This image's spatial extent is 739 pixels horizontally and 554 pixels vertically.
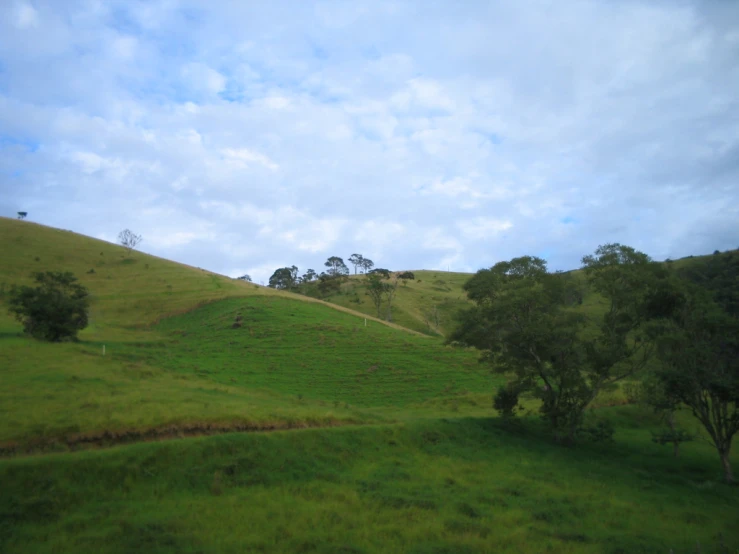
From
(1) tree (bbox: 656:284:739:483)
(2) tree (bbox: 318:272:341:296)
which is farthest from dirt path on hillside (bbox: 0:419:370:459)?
(2) tree (bbox: 318:272:341:296)

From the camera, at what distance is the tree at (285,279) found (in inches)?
4916

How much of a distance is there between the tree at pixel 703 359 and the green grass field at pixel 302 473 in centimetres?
335

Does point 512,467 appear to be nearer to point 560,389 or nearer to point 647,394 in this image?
point 560,389

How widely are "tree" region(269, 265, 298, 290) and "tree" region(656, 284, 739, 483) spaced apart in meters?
105

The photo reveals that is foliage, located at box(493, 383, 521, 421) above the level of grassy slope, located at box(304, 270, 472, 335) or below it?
below

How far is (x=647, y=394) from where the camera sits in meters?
27.8

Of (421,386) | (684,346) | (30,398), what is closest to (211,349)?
(421,386)

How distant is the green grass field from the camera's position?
46.3 ft

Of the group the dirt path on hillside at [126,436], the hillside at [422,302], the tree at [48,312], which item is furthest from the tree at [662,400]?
the hillside at [422,302]

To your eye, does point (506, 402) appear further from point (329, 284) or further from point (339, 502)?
point (329, 284)

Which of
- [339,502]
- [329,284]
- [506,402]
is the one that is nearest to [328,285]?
[329,284]

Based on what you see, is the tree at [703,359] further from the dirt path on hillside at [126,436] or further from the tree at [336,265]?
the tree at [336,265]

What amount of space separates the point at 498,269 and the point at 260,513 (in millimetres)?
21920

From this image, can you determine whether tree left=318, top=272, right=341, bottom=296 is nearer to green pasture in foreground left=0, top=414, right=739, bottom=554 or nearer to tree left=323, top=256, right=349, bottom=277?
tree left=323, top=256, right=349, bottom=277
